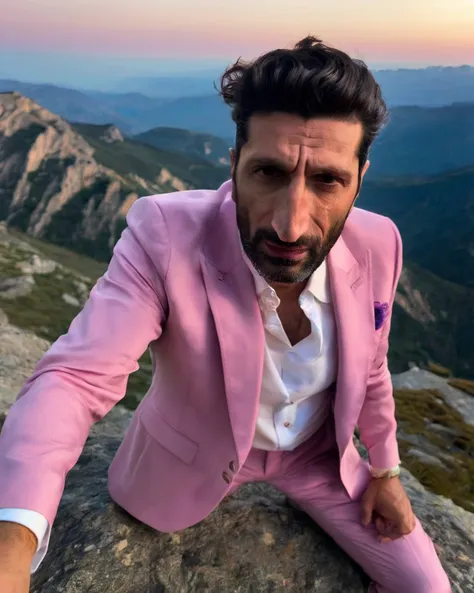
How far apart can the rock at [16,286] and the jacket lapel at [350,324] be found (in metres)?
48.0

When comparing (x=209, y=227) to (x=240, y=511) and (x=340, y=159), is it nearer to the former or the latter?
(x=340, y=159)

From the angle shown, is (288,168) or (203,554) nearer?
(288,168)

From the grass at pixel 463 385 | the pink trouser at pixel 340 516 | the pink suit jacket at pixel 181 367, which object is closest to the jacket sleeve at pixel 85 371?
the pink suit jacket at pixel 181 367

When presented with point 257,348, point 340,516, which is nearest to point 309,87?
point 257,348

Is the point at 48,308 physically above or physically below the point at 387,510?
below

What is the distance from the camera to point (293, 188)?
10.9 feet

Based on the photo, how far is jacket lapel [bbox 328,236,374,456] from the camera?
14.0ft

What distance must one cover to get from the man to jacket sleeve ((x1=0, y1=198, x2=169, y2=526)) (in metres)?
0.01

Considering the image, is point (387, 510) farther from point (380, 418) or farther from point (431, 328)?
point (431, 328)

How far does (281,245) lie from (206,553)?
3370mm

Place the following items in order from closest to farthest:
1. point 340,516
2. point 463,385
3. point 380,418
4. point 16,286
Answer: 1. point 340,516
2. point 380,418
3. point 463,385
4. point 16,286

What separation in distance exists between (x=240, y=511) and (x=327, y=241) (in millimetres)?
3448

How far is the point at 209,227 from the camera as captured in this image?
4059 millimetres

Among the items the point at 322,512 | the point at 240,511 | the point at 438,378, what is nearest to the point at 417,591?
the point at 322,512
